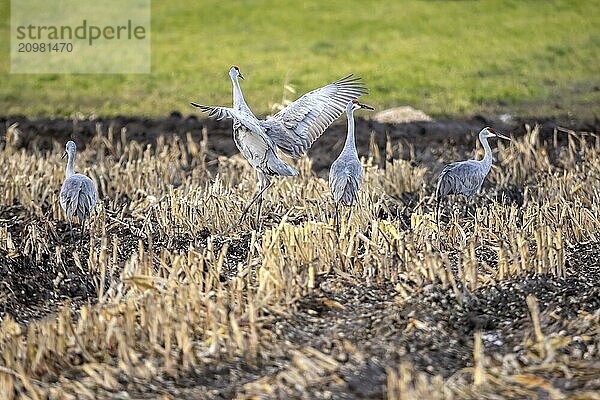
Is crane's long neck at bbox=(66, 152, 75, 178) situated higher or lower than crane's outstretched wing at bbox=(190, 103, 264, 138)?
lower

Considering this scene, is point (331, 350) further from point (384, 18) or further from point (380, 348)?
point (384, 18)

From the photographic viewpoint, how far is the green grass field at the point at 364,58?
65.7ft

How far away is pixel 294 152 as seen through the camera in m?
9.61

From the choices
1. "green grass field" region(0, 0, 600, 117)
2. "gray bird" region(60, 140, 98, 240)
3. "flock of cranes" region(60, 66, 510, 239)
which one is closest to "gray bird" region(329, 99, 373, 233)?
"flock of cranes" region(60, 66, 510, 239)

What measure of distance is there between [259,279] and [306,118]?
372 cm

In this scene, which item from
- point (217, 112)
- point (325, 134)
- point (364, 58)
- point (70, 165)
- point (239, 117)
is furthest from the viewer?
point (364, 58)

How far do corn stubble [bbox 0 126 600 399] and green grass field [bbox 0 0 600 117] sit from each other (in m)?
9.41

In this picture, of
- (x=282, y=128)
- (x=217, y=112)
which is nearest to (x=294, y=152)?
(x=282, y=128)

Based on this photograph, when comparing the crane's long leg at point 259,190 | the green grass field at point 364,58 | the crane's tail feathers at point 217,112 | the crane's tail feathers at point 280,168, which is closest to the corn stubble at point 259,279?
the crane's long leg at point 259,190

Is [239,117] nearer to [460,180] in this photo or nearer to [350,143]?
[350,143]

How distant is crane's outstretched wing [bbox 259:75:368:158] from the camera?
951 centimetres

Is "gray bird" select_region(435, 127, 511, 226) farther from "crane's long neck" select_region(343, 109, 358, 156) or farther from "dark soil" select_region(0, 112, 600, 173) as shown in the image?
"dark soil" select_region(0, 112, 600, 173)

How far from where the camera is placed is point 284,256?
6766 millimetres

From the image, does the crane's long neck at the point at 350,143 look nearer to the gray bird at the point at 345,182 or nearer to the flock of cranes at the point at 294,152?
the flock of cranes at the point at 294,152
